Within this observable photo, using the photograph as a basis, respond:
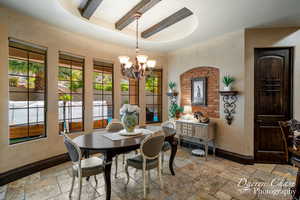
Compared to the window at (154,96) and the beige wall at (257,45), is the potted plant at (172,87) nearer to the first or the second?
the window at (154,96)

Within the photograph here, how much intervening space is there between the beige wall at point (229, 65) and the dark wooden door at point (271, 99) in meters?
0.30

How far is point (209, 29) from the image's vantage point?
323 cm

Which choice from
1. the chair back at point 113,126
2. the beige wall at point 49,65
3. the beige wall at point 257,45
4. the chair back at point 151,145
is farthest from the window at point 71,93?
the beige wall at point 257,45

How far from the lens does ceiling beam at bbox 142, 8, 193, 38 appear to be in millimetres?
2725

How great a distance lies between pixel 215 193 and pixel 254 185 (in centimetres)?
76

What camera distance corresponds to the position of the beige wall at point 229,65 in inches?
128

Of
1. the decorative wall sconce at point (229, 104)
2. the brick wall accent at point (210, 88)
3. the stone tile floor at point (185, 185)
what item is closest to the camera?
the stone tile floor at point (185, 185)

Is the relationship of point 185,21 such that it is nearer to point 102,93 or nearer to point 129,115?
point 129,115

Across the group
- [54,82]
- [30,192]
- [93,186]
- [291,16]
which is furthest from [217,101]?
[30,192]

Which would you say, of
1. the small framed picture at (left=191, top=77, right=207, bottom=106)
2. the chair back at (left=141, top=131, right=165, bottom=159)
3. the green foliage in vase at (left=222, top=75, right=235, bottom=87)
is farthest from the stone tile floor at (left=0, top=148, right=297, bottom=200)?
the green foliage in vase at (left=222, top=75, right=235, bottom=87)

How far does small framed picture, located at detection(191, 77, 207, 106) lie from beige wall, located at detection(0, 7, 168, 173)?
2.13m

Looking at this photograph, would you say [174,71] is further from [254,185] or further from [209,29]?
[254,185]

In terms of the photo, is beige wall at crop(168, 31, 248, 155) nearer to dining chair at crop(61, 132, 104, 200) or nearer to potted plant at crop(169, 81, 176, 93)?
potted plant at crop(169, 81, 176, 93)

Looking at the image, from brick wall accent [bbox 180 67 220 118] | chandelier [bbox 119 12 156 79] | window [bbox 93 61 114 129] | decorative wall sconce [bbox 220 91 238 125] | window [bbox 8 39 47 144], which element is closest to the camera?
chandelier [bbox 119 12 156 79]
